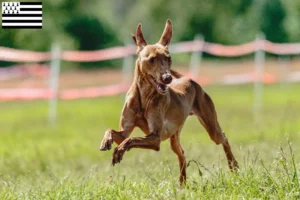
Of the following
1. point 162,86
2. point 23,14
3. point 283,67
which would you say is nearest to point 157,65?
point 162,86

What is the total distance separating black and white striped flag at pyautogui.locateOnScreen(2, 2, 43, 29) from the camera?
48.0 ft

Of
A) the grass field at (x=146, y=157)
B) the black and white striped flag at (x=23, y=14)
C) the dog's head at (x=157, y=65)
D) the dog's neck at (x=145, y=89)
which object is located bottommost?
the grass field at (x=146, y=157)

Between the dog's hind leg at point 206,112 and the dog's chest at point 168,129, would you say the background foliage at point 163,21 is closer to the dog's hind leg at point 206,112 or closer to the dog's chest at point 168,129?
the dog's hind leg at point 206,112

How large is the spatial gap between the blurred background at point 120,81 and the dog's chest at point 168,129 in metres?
0.48

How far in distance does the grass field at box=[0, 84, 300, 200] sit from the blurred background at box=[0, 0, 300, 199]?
0.04m

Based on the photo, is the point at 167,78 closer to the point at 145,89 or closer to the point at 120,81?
the point at 145,89

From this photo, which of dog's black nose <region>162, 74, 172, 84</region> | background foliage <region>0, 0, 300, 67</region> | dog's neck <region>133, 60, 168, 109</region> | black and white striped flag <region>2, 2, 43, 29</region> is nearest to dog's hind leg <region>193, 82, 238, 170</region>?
dog's neck <region>133, 60, 168, 109</region>

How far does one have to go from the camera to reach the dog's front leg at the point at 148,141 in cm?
652

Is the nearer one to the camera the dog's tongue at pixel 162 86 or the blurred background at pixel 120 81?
the dog's tongue at pixel 162 86

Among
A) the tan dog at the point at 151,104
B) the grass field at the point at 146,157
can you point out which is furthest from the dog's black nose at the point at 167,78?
the grass field at the point at 146,157

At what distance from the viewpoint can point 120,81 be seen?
35094 mm

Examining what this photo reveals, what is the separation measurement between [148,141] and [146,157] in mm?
5037

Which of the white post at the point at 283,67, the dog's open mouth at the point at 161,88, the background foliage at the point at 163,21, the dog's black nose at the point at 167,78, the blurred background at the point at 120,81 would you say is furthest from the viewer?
the background foliage at the point at 163,21

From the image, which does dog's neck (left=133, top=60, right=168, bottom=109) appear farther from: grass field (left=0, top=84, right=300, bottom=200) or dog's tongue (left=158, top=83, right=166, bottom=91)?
grass field (left=0, top=84, right=300, bottom=200)
